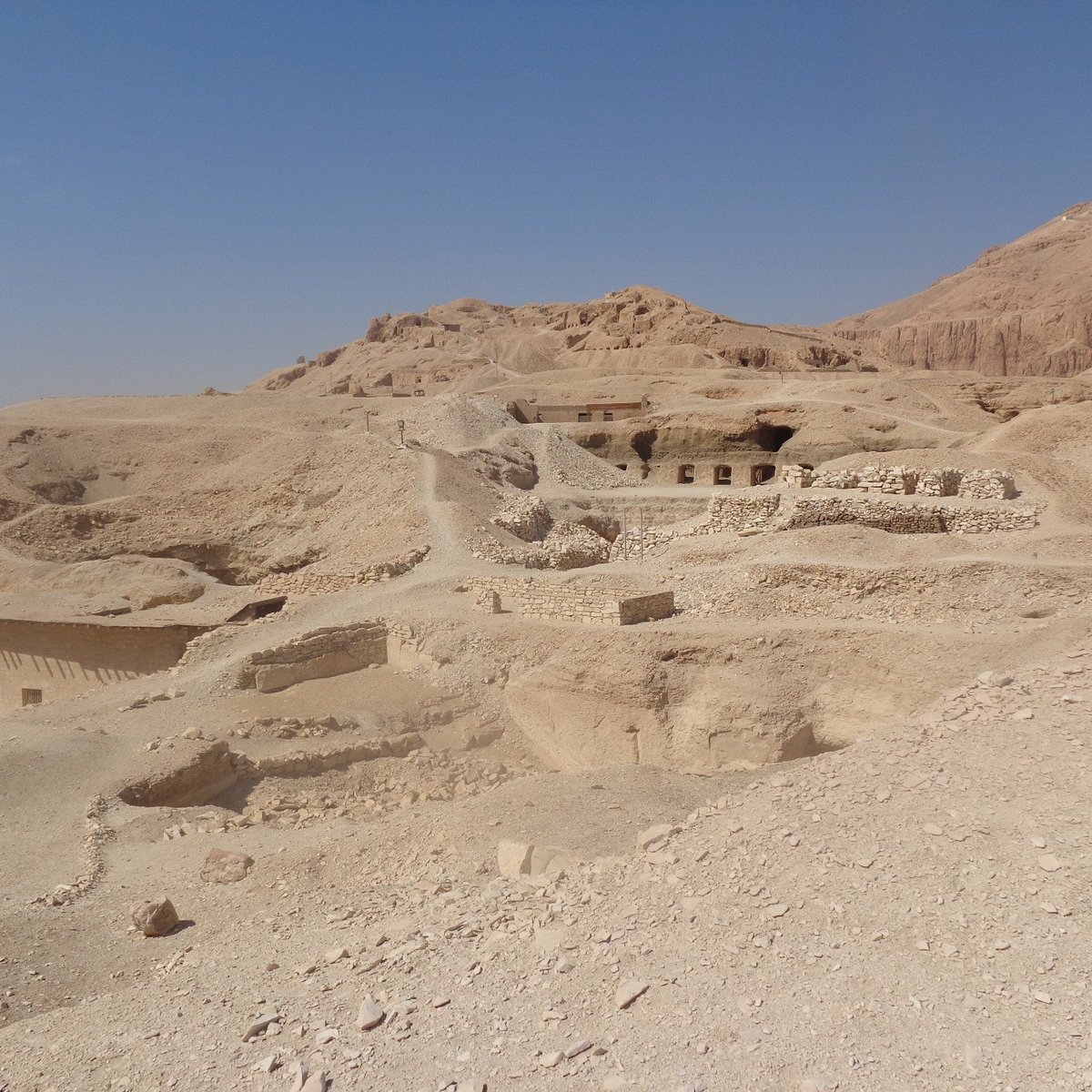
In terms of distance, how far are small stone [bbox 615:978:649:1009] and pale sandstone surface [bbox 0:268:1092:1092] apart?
27mm

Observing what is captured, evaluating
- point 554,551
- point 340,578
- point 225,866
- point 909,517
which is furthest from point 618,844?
point 554,551

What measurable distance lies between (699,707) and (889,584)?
4.09 m

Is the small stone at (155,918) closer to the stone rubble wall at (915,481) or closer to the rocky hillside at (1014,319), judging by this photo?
the stone rubble wall at (915,481)

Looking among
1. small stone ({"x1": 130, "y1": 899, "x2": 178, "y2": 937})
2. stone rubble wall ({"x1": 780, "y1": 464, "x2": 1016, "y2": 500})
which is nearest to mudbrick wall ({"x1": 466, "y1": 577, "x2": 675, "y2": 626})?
stone rubble wall ({"x1": 780, "y1": 464, "x2": 1016, "y2": 500})

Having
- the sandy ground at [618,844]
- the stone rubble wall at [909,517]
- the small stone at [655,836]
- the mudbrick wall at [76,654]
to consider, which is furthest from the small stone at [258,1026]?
the stone rubble wall at [909,517]

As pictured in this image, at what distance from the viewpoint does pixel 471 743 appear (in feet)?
43.2

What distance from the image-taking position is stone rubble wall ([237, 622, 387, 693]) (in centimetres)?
1450

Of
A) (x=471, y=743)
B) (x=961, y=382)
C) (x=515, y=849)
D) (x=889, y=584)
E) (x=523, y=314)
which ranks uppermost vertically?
(x=523, y=314)

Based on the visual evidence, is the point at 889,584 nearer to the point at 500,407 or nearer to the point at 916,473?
the point at 916,473

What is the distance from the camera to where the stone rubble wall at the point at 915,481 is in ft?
59.5

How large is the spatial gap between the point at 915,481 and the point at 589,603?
8967mm

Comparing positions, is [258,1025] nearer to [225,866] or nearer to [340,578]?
[225,866]

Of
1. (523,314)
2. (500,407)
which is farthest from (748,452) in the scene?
(523,314)

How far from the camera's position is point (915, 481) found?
19062 mm
